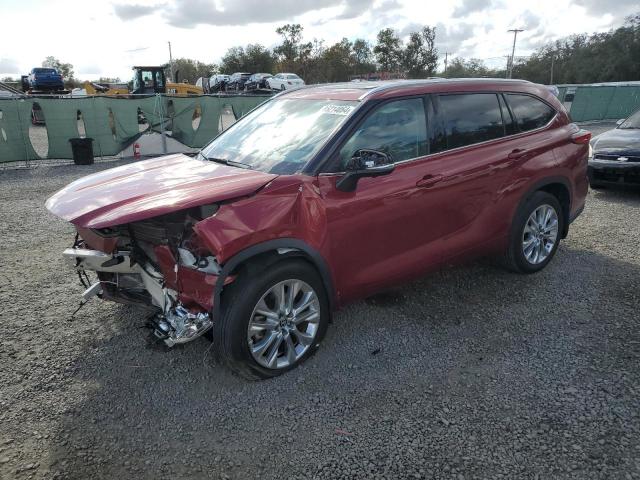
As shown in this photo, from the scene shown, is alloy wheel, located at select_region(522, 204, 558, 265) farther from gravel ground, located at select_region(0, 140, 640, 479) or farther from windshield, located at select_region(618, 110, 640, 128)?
windshield, located at select_region(618, 110, 640, 128)

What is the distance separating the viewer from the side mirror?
10.0 feet

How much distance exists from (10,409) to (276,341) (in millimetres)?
1678

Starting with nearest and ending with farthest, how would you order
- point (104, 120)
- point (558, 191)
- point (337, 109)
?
point (337, 109) < point (558, 191) < point (104, 120)

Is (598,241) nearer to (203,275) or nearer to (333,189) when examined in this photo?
(333,189)

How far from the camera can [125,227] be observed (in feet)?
10.3

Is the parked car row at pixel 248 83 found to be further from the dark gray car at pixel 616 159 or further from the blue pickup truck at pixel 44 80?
the dark gray car at pixel 616 159

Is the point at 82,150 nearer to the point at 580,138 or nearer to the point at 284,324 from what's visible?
the point at 284,324

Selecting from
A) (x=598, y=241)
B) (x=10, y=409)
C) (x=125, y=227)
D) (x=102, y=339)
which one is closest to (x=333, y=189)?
(x=125, y=227)

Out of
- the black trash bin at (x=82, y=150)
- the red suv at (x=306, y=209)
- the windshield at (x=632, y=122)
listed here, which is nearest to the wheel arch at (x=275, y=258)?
the red suv at (x=306, y=209)

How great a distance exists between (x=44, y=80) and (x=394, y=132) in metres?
34.6

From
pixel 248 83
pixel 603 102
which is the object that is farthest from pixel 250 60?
pixel 603 102

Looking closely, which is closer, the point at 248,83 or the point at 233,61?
the point at 248,83

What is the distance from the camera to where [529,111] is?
450 cm

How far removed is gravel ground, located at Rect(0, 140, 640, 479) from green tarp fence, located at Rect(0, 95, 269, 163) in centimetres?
939
